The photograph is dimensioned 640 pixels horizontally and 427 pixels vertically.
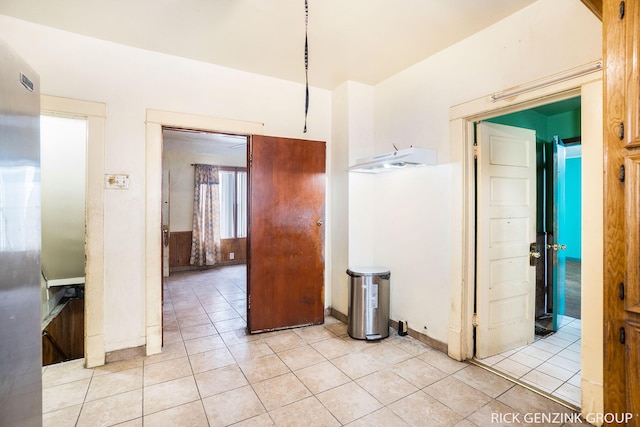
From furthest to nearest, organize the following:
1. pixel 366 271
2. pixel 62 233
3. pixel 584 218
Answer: pixel 62 233
pixel 366 271
pixel 584 218

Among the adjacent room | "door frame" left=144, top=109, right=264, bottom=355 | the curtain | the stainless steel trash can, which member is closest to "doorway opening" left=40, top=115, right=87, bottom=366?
the adjacent room

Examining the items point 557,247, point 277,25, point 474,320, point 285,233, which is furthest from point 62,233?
point 557,247

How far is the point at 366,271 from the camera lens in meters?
3.09

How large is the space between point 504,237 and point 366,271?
1.32 m

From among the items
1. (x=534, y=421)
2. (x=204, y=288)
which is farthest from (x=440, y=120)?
(x=204, y=288)

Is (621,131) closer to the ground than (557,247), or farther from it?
farther from it

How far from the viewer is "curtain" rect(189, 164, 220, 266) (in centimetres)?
650

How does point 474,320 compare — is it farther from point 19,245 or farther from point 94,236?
point 94,236

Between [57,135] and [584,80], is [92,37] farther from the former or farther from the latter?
[584,80]

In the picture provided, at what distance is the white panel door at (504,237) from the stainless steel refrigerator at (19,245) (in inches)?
113

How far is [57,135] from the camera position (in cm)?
303

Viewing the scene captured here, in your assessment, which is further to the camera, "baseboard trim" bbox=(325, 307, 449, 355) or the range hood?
"baseboard trim" bbox=(325, 307, 449, 355)

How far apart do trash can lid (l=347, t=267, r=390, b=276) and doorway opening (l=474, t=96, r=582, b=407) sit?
888 millimetres

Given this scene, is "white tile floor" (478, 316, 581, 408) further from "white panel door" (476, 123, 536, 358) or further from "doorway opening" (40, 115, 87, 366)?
"doorway opening" (40, 115, 87, 366)
